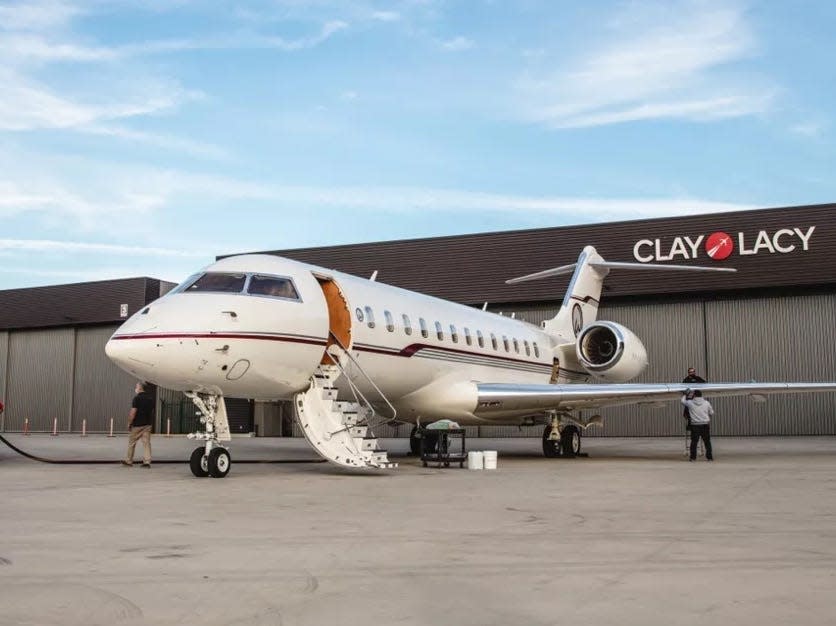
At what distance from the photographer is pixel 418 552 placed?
6410 millimetres

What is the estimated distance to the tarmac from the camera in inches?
182

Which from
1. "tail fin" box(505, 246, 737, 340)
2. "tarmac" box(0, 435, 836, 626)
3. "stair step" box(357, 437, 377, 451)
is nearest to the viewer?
"tarmac" box(0, 435, 836, 626)

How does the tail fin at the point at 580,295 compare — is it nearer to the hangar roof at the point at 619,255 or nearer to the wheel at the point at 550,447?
the wheel at the point at 550,447

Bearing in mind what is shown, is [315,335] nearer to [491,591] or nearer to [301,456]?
[301,456]

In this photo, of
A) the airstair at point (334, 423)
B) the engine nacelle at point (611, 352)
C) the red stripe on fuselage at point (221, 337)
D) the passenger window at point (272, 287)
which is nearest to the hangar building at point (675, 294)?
the engine nacelle at point (611, 352)

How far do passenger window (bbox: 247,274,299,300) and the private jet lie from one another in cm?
2

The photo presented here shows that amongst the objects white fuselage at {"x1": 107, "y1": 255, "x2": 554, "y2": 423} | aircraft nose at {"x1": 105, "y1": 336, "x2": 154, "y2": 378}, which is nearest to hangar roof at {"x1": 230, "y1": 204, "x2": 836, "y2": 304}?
white fuselage at {"x1": 107, "y1": 255, "x2": 554, "y2": 423}

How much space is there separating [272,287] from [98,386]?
1184 inches

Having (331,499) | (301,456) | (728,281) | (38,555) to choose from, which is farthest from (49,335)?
(38,555)

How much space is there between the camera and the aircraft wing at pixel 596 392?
58.4 feet

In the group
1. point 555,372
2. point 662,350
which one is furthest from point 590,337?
point 662,350

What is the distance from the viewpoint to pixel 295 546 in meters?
6.68

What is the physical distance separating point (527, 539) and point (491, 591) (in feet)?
6.60

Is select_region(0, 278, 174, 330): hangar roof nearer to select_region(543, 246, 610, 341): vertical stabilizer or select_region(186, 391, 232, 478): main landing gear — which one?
select_region(543, 246, 610, 341): vertical stabilizer
